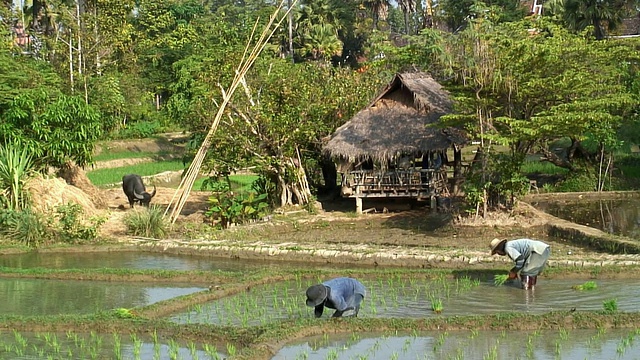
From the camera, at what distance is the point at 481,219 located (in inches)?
640

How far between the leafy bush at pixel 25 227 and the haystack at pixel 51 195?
0.56m

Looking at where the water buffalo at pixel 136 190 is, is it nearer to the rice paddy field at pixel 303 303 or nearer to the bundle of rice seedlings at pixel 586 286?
the rice paddy field at pixel 303 303

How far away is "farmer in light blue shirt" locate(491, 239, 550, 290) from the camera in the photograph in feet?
33.0

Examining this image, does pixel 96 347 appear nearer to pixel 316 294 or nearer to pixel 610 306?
pixel 316 294

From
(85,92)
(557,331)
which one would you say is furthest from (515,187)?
(85,92)

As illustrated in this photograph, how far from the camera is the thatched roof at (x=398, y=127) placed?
59.1ft

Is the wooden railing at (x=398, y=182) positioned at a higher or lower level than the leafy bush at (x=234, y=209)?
higher

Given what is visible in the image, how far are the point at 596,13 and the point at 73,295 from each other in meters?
21.1

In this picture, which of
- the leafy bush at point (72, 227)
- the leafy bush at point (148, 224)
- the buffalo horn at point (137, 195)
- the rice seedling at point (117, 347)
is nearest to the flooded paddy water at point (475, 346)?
the rice seedling at point (117, 347)

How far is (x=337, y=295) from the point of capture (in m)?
8.41

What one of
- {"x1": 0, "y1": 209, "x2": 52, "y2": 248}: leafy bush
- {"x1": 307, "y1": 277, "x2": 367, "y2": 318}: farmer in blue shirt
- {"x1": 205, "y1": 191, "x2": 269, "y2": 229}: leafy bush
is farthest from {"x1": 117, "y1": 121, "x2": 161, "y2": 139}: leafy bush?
{"x1": 307, "y1": 277, "x2": 367, "y2": 318}: farmer in blue shirt

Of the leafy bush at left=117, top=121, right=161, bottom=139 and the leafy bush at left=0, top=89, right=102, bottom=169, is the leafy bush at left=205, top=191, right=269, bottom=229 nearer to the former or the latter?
the leafy bush at left=0, top=89, right=102, bottom=169

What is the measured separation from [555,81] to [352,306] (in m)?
8.27

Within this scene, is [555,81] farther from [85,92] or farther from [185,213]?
[85,92]
